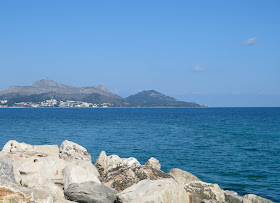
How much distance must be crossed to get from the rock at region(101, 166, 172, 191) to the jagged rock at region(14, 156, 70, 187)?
2007mm

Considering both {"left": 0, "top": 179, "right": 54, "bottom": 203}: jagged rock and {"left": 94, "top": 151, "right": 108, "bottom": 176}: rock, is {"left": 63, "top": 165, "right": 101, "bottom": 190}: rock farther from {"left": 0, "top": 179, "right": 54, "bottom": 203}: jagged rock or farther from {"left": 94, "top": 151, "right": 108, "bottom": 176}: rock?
{"left": 94, "top": 151, "right": 108, "bottom": 176}: rock

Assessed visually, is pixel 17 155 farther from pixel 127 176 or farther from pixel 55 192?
pixel 55 192

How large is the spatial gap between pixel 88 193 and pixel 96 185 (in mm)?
573

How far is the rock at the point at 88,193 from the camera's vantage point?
1137cm

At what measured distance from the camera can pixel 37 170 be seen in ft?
45.1

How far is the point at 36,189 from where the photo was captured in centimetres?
991

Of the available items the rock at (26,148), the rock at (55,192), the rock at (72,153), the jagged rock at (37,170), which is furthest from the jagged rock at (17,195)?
the rock at (26,148)

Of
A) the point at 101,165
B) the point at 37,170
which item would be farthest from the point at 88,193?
the point at 101,165

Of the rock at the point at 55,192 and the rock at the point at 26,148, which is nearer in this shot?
the rock at the point at 55,192

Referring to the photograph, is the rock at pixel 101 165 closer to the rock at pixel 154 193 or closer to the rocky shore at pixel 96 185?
the rocky shore at pixel 96 185

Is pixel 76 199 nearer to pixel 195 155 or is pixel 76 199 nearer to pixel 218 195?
pixel 218 195

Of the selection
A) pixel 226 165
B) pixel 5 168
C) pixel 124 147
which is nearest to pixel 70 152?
pixel 5 168

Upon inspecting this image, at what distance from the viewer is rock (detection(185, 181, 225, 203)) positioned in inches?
532

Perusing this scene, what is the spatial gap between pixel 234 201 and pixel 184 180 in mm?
3750
